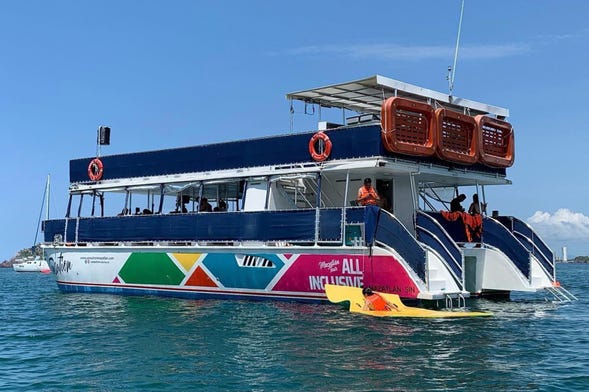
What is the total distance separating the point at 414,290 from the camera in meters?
18.1

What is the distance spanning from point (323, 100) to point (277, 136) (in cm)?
304

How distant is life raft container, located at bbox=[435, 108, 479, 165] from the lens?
21.0 metres

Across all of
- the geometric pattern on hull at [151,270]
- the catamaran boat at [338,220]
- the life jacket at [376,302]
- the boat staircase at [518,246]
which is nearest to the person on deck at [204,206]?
the catamaran boat at [338,220]

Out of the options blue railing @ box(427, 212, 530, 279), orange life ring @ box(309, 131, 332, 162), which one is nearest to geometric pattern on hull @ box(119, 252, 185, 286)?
orange life ring @ box(309, 131, 332, 162)

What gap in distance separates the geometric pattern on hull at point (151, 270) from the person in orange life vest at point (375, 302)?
8.51 m

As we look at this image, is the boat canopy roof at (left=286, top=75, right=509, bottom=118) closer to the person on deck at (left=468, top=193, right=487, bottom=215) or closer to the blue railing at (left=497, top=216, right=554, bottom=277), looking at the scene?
the person on deck at (left=468, top=193, right=487, bottom=215)

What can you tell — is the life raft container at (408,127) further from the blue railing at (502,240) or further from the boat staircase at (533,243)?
the boat staircase at (533,243)

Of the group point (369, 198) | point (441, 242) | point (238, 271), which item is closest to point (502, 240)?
point (441, 242)

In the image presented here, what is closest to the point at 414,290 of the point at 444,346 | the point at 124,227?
the point at 444,346

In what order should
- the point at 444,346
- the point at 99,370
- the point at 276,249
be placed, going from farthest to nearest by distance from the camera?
the point at 276,249 < the point at 444,346 < the point at 99,370

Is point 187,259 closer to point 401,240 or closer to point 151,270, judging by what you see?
point 151,270

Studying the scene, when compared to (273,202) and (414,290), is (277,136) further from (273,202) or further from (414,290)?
(414,290)

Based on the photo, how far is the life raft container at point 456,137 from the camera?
21.0 m

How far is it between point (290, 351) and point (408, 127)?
9.68 metres
